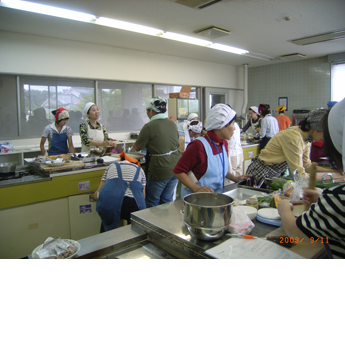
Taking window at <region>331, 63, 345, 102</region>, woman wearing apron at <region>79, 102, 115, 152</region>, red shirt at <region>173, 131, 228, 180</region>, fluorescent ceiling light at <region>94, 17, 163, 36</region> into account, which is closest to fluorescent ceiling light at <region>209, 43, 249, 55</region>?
fluorescent ceiling light at <region>94, 17, 163, 36</region>

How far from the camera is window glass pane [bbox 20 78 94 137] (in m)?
5.21

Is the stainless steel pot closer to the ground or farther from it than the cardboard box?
closer to the ground

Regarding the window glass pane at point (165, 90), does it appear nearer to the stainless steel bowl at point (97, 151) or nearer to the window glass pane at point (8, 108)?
the window glass pane at point (8, 108)

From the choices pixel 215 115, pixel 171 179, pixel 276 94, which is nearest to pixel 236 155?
pixel 171 179

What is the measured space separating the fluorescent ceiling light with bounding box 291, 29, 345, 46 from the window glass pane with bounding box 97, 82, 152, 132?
3.49 metres

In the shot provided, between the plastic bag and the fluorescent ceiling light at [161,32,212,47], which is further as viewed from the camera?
the fluorescent ceiling light at [161,32,212,47]

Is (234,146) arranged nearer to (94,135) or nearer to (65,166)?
(94,135)

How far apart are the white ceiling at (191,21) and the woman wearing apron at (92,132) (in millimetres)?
1353

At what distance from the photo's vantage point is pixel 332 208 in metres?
0.90

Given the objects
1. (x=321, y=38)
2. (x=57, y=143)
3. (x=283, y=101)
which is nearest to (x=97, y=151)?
(x=57, y=143)

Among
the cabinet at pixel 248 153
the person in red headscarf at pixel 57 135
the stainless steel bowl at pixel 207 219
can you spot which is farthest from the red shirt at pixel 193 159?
the cabinet at pixel 248 153

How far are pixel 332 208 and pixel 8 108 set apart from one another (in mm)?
5547

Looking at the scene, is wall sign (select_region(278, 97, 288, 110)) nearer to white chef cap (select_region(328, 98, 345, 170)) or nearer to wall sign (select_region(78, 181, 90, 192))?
wall sign (select_region(78, 181, 90, 192))

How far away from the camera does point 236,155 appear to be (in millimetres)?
4133
